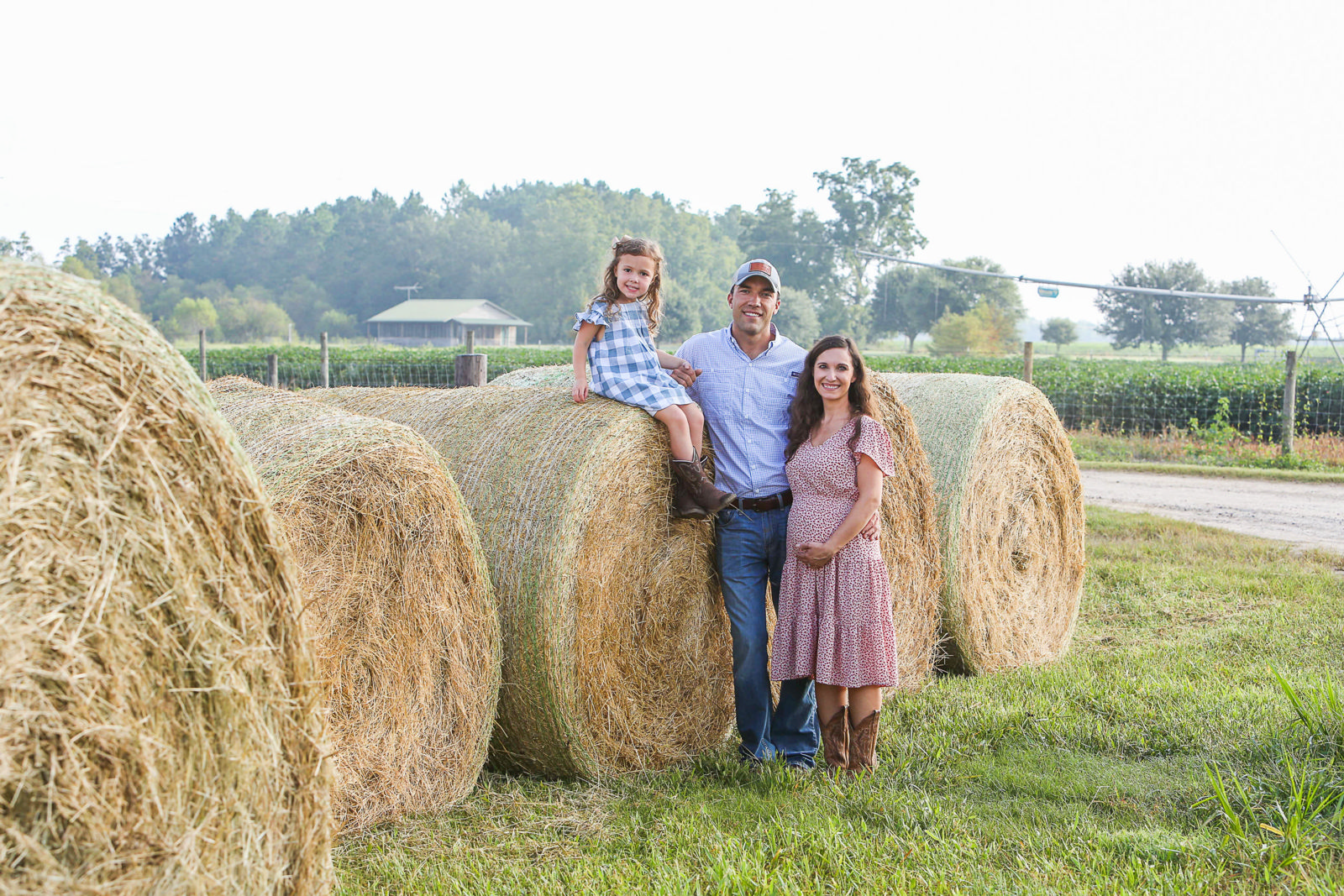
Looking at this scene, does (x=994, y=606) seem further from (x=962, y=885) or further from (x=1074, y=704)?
(x=962, y=885)

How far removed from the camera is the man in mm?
4867

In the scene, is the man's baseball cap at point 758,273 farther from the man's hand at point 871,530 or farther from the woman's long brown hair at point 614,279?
the man's hand at point 871,530

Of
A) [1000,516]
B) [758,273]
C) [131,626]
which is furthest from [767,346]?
[131,626]

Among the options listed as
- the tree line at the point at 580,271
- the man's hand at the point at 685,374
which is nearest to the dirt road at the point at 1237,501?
the man's hand at the point at 685,374

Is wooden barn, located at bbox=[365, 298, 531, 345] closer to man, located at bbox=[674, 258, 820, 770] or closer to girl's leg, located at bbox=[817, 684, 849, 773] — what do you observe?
man, located at bbox=[674, 258, 820, 770]

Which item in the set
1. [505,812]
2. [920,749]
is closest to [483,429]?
[505,812]

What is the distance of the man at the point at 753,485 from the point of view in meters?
4.87

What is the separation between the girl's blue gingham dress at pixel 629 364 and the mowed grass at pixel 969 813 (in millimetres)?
1669

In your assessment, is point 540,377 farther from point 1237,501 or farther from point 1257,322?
point 1257,322

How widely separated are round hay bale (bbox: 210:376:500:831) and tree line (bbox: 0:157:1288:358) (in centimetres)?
6018

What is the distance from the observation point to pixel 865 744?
4629mm

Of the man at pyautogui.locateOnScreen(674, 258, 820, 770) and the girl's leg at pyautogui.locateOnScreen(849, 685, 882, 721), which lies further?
the man at pyautogui.locateOnScreen(674, 258, 820, 770)

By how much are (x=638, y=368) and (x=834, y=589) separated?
1332mm

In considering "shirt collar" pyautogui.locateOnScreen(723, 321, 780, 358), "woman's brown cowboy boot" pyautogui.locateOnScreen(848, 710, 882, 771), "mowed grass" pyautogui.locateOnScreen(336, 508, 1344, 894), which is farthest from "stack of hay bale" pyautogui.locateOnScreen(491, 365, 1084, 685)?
"woman's brown cowboy boot" pyautogui.locateOnScreen(848, 710, 882, 771)
